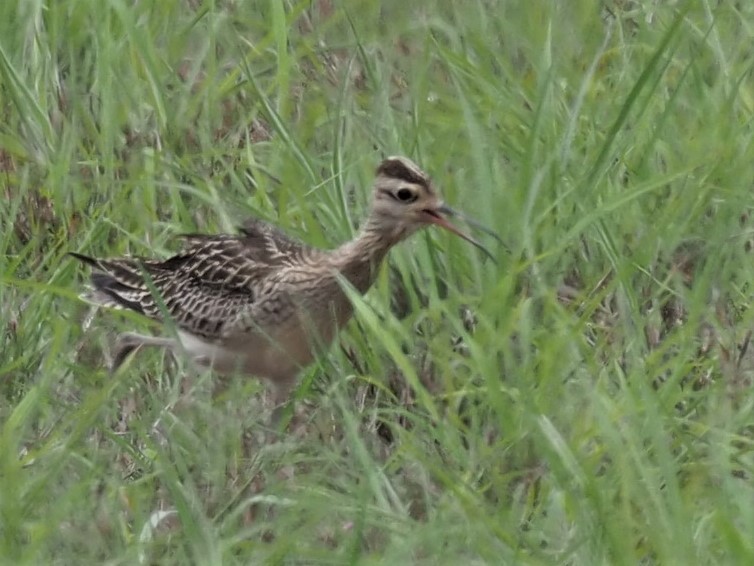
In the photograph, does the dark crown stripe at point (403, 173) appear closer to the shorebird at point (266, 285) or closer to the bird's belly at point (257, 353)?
the shorebird at point (266, 285)

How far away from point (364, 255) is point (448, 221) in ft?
0.93

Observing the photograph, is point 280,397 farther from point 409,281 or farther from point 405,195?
point 405,195

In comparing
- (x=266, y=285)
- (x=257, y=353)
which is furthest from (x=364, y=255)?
(x=257, y=353)

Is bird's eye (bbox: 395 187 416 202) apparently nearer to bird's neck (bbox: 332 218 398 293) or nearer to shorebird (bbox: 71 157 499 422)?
shorebird (bbox: 71 157 499 422)

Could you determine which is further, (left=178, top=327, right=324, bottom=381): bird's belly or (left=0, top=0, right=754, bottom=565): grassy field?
(left=178, top=327, right=324, bottom=381): bird's belly

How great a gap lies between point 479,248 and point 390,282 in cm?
37

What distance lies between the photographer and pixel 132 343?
22.7 feet

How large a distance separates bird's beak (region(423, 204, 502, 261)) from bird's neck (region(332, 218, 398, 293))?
6.6 inches

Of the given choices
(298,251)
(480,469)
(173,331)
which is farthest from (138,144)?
(480,469)

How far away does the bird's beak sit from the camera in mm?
6621

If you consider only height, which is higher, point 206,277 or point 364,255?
point 364,255

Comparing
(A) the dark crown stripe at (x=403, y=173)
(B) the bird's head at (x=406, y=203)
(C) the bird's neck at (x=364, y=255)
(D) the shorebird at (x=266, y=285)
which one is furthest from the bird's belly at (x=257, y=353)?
(A) the dark crown stripe at (x=403, y=173)

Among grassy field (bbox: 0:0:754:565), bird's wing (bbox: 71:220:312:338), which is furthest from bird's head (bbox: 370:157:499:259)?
bird's wing (bbox: 71:220:312:338)

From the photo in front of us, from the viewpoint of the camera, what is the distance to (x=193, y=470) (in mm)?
5965
